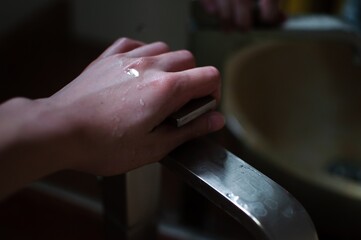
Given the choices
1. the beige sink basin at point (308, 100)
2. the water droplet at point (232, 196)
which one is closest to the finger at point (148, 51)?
the water droplet at point (232, 196)

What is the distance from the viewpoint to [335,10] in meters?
1.00

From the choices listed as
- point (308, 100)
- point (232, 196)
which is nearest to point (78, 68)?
point (232, 196)

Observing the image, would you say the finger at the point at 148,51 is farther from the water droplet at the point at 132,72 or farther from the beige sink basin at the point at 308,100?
the beige sink basin at the point at 308,100

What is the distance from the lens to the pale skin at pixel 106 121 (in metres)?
0.25

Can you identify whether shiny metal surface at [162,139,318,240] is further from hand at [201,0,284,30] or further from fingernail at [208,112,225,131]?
hand at [201,0,284,30]

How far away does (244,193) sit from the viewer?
26 cm

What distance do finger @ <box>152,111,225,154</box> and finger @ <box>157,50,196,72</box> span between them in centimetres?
4

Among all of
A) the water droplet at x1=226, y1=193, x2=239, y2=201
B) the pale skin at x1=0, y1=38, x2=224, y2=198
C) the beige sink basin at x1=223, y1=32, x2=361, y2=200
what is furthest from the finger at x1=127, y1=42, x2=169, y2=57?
the beige sink basin at x1=223, y1=32, x2=361, y2=200

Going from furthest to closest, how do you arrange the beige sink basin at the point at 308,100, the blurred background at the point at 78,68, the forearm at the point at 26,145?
1. the beige sink basin at the point at 308,100
2. the blurred background at the point at 78,68
3. the forearm at the point at 26,145

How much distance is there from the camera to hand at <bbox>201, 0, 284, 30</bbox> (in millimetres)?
526

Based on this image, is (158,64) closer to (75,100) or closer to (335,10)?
(75,100)

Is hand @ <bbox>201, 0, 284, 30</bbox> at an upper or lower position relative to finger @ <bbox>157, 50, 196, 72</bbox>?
lower

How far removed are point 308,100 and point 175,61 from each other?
459mm

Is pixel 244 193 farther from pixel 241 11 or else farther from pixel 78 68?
pixel 241 11
